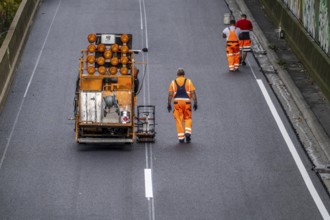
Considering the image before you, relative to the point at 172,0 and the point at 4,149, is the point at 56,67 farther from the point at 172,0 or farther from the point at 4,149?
the point at 172,0

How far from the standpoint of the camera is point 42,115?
25.1m

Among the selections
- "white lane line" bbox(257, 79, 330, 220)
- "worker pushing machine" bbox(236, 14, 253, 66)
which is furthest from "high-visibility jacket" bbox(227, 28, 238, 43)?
"white lane line" bbox(257, 79, 330, 220)

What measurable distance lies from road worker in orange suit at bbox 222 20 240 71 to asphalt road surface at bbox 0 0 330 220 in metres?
0.42

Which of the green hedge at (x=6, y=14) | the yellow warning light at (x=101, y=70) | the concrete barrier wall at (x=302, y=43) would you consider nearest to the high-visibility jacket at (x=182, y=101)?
the yellow warning light at (x=101, y=70)

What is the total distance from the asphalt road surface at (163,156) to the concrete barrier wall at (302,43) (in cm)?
154

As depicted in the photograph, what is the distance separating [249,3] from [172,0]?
3.42 metres

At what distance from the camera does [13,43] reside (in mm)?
29625

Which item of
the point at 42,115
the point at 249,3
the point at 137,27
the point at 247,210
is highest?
the point at 249,3

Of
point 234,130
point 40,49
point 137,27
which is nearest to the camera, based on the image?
point 234,130

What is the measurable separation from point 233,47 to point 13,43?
685 centimetres

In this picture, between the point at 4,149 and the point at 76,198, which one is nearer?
the point at 76,198

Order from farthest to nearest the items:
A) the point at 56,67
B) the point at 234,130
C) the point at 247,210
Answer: the point at 56,67
the point at 234,130
the point at 247,210

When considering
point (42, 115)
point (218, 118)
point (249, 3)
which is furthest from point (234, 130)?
point (249, 3)

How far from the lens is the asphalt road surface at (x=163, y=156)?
19031 millimetres
